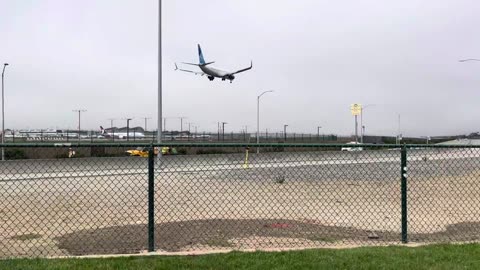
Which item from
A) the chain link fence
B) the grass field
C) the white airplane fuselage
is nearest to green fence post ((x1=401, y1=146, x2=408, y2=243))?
the chain link fence

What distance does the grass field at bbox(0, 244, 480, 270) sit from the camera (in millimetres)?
Answer: 5992

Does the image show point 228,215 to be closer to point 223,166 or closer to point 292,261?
point 292,261

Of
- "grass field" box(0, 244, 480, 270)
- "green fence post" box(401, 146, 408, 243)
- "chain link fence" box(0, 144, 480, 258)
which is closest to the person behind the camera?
"grass field" box(0, 244, 480, 270)

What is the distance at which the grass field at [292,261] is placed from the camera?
5992mm

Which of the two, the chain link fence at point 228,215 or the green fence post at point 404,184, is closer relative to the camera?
the green fence post at point 404,184

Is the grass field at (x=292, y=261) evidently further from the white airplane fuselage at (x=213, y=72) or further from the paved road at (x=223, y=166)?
the white airplane fuselage at (x=213, y=72)

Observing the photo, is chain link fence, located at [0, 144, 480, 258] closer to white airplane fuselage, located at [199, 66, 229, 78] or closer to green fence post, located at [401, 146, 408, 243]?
green fence post, located at [401, 146, 408, 243]

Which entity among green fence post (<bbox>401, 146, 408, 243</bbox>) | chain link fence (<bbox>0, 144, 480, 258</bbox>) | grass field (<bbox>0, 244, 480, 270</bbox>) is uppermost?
green fence post (<bbox>401, 146, 408, 243</bbox>)

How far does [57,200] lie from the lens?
15055mm

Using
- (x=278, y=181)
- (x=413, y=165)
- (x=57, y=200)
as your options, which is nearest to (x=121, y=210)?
(x=57, y=200)

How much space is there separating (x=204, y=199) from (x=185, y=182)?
5.71 meters

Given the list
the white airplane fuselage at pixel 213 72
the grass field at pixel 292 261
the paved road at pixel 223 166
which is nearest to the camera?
the grass field at pixel 292 261

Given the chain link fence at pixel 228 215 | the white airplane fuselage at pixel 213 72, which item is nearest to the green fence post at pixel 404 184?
the chain link fence at pixel 228 215

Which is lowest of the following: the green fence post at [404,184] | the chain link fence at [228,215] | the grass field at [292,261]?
the chain link fence at [228,215]
